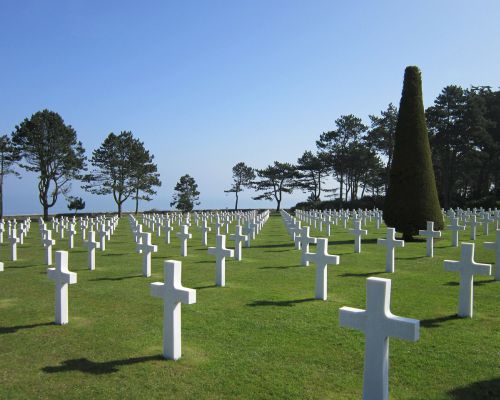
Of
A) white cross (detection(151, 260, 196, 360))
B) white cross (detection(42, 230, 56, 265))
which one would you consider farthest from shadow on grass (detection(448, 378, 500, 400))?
white cross (detection(42, 230, 56, 265))

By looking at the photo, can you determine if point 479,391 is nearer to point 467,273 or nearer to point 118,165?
point 467,273

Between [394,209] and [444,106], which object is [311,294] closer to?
[394,209]

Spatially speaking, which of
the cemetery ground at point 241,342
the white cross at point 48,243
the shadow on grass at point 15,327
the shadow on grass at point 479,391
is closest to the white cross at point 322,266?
the cemetery ground at point 241,342

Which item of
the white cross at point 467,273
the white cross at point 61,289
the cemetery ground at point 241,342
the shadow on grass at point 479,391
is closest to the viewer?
the shadow on grass at point 479,391

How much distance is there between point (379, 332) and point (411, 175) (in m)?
14.8

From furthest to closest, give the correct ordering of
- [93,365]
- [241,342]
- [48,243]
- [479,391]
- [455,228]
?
[455,228] → [48,243] → [241,342] → [93,365] → [479,391]

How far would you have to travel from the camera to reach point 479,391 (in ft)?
12.9

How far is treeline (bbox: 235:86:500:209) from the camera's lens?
3944cm

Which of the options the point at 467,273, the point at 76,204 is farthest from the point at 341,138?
the point at 467,273

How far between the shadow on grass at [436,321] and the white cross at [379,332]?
274cm

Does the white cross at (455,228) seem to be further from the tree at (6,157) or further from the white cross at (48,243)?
the tree at (6,157)

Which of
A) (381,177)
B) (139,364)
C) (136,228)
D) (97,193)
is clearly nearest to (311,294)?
(139,364)

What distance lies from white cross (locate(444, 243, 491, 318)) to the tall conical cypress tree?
35.5 feet

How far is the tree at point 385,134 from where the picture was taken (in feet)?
159
